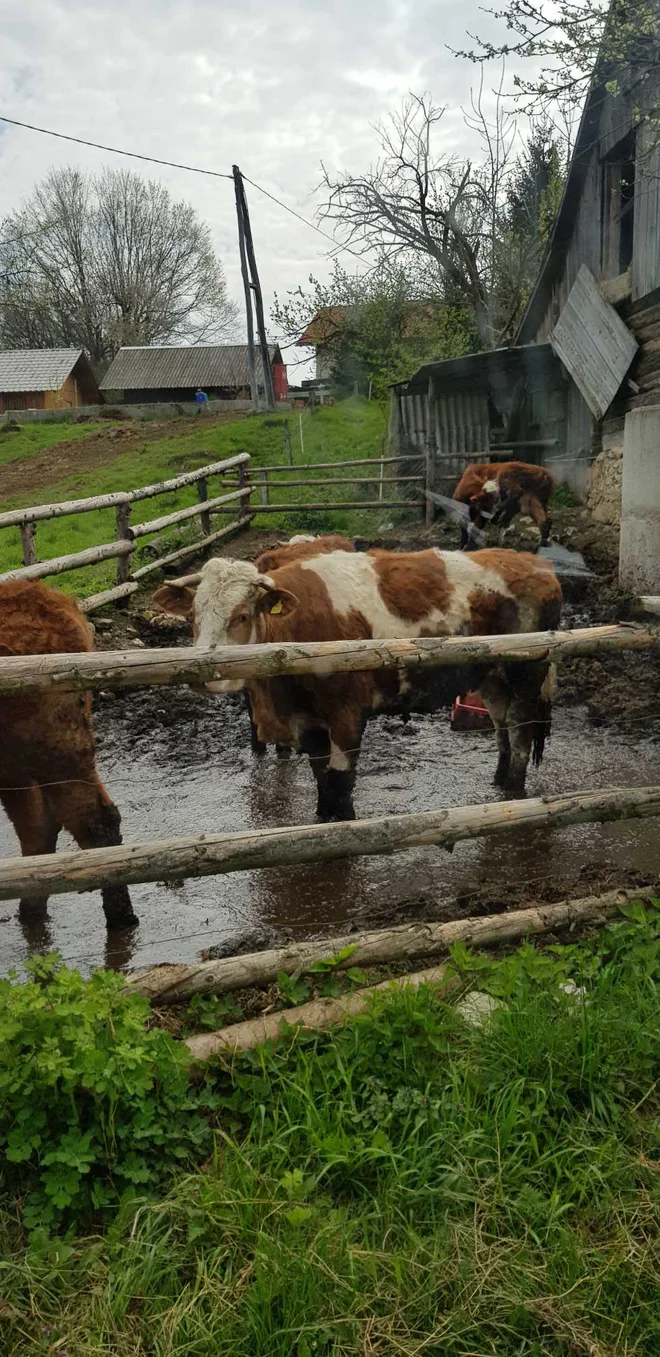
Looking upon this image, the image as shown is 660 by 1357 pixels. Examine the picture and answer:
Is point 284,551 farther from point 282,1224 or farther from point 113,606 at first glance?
A: point 282,1224

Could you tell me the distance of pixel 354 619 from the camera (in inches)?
213

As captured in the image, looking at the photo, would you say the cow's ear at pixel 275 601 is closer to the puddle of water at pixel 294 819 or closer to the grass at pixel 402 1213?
the puddle of water at pixel 294 819

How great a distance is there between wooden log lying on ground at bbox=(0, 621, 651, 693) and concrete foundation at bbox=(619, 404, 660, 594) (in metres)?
6.86

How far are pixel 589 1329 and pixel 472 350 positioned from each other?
24.0 m

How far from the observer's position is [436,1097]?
8.80 ft

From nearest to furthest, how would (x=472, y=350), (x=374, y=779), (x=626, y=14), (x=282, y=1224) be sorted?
(x=282, y=1224)
(x=374, y=779)
(x=626, y=14)
(x=472, y=350)

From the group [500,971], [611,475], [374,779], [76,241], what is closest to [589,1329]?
[500,971]

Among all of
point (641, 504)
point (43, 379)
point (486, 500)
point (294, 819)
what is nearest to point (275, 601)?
point (294, 819)

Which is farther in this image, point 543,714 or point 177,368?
point 177,368

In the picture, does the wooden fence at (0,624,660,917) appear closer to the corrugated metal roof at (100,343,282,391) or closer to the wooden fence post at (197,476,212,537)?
the wooden fence post at (197,476,212,537)

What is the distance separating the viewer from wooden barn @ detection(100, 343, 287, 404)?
4453 cm

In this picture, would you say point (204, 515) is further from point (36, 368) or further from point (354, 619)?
point (36, 368)

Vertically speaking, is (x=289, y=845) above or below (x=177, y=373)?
below

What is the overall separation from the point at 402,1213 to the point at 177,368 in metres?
47.1
